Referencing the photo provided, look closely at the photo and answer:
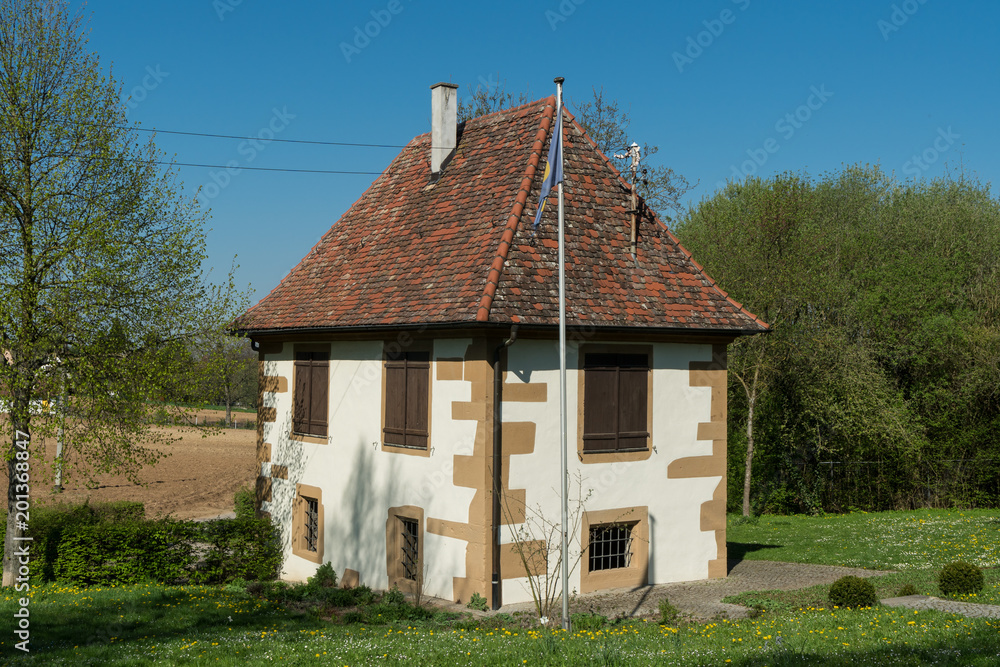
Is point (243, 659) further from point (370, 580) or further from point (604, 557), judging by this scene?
point (604, 557)

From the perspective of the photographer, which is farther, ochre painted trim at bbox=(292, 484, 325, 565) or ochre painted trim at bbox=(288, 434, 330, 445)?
ochre painted trim at bbox=(292, 484, 325, 565)

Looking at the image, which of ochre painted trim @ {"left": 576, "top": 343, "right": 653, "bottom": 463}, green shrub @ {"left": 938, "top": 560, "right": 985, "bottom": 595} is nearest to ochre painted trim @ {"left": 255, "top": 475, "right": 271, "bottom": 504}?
ochre painted trim @ {"left": 576, "top": 343, "right": 653, "bottom": 463}

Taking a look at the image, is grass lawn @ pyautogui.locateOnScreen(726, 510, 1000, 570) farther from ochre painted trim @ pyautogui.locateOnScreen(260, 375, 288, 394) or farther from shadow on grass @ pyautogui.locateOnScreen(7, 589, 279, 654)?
shadow on grass @ pyautogui.locateOnScreen(7, 589, 279, 654)

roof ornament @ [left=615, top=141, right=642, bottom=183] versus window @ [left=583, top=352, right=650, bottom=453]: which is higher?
roof ornament @ [left=615, top=141, right=642, bottom=183]

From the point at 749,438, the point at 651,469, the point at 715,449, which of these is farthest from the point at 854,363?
the point at 651,469

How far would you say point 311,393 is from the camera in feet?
57.1

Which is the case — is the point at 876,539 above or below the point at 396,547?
below

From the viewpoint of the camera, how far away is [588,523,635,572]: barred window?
14.6m

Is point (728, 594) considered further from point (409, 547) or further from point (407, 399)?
point (407, 399)

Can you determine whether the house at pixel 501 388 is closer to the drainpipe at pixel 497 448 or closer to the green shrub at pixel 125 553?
the drainpipe at pixel 497 448

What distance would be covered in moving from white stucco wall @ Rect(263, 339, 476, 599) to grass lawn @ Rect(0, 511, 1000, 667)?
172cm

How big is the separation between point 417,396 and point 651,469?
14.6 ft

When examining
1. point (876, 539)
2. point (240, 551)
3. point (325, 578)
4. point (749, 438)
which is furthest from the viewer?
point (749, 438)

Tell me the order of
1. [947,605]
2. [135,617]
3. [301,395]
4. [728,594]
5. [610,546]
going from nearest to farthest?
[947,605] → [135,617] → [728,594] → [610,546] → [301,395]
